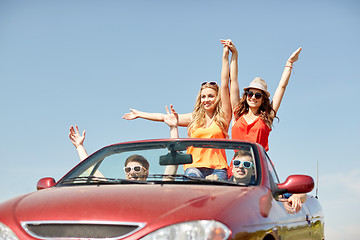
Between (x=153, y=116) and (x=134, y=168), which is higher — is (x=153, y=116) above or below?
above

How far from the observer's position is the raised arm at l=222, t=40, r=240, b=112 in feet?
26.4

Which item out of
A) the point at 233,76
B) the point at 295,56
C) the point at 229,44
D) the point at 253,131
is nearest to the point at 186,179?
the point at 253,131

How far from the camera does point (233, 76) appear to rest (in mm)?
8234

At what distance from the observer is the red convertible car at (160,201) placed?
330 centimetres

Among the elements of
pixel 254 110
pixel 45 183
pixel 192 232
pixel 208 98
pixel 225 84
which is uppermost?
pixel 225 84

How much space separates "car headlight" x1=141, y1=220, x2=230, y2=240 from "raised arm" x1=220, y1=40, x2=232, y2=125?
458cm

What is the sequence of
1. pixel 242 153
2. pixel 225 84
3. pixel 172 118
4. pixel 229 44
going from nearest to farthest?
pixel 242 153 → pixel 172 118 → pixel 225 84 → pixel 229 44

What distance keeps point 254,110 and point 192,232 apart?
4456 millimetres

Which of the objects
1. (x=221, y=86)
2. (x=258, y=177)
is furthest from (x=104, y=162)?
(x=221, y=86)

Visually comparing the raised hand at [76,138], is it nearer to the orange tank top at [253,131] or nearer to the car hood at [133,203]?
the orange tank top at [253,131]

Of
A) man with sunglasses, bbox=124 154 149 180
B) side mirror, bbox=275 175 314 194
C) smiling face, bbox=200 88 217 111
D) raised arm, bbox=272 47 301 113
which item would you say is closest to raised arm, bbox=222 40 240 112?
smiling face, bbox=200 88 217 111

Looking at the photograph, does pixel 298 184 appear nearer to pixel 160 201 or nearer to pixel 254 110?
pixel 160 201

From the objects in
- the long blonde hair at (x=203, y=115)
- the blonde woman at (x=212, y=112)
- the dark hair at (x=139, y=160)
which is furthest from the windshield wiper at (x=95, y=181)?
the long blonde hair at (x=203, y=115)

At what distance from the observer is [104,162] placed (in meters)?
5.27
